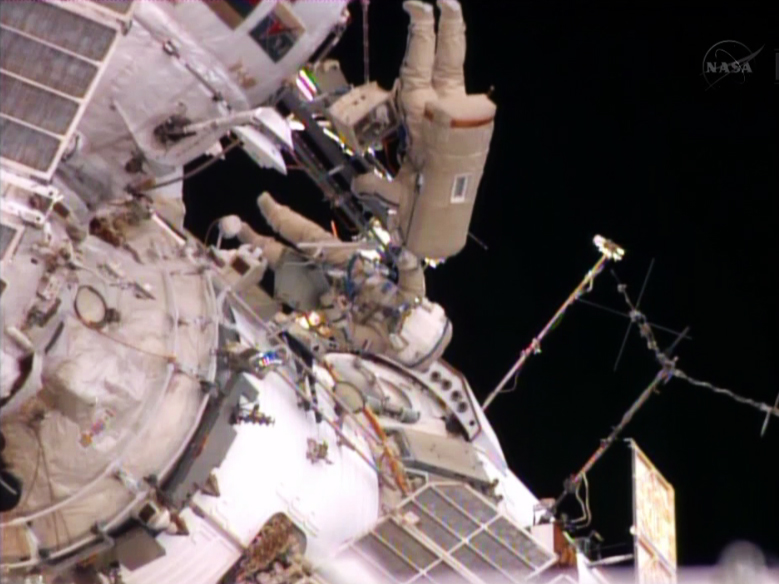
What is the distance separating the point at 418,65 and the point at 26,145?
2214mm

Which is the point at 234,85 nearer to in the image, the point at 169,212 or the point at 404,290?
the point at 169,212

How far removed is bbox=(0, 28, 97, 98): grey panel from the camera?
530cm

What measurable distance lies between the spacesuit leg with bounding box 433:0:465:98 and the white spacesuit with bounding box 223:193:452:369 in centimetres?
120

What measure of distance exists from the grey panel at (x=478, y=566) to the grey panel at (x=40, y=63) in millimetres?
3269

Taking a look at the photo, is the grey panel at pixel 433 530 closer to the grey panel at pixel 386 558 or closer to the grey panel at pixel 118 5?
the grey panel at pixel 386 558

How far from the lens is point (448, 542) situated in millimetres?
7188

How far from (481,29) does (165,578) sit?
5.23m

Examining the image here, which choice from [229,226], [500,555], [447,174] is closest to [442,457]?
[500,555]

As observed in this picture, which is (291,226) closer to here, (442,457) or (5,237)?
(442,457)

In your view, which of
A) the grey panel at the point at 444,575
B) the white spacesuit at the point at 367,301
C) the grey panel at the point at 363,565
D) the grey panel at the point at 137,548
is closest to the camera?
Result: the grey panel at the point at 137,548

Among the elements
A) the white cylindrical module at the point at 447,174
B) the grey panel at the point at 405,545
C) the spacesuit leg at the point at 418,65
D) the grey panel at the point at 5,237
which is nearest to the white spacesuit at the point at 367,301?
the white cylindrical module at the point at 447,174

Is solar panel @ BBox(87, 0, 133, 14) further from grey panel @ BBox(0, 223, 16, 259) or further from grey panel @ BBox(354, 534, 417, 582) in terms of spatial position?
grey panel @ BBox(354, 534, 417, 582)

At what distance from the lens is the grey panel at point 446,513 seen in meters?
7.06

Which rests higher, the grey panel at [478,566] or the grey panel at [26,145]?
the grey panel at [26,145]
